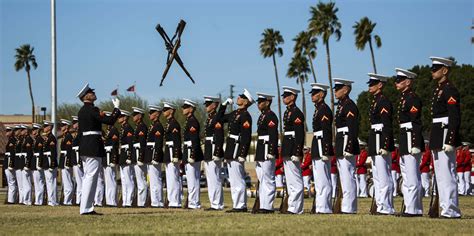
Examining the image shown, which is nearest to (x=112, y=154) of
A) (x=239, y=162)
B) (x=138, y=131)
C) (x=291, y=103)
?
(x=138, y=131)

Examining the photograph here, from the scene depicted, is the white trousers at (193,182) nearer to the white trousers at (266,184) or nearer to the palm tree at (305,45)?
the white trousers at (266,184)

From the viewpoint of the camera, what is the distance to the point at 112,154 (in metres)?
24.2

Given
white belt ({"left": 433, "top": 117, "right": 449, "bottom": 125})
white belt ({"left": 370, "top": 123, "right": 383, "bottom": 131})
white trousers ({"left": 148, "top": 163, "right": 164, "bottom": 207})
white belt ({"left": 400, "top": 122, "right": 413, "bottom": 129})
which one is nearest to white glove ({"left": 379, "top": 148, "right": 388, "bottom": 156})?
white belt ({"left": 370, "top": 123, "right": 383, "bottom": 131})

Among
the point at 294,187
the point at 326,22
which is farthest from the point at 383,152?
the point at 326,22

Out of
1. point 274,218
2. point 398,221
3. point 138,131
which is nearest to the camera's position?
point 398,221

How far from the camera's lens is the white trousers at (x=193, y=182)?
21.3 m

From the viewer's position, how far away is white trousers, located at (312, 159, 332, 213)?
17.8 meters

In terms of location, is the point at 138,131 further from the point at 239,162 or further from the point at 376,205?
the point at 376,205

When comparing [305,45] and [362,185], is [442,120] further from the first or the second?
[305,45]

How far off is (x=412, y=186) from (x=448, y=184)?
2.41 ft

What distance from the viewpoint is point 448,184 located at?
15.6 m

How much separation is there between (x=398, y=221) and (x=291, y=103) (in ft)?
13.7

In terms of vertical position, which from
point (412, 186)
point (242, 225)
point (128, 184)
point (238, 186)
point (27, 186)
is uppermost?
point (412, 186)

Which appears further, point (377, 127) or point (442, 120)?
point (377, 127)
